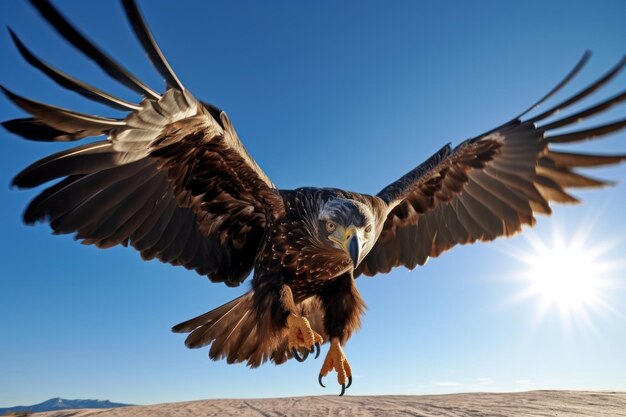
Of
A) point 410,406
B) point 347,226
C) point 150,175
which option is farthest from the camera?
point 410,406

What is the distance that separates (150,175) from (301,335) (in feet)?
6.91

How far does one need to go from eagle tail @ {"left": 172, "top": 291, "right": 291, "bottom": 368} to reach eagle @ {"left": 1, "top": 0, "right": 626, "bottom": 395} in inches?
0.5

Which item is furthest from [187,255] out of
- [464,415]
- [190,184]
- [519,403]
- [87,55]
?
[519,403]

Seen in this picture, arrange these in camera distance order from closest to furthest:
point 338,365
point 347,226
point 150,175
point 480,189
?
point 347,226
point 150,175
point 338,365
point 480,189

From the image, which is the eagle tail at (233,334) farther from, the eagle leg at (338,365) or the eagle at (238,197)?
the eagle leg at (338,365)

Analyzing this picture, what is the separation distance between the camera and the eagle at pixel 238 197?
138 inches

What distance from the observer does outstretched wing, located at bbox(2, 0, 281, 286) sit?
127 inches

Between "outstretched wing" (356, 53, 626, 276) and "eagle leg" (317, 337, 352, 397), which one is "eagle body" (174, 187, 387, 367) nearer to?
"eagle leg" (317, 337, 352, 397)

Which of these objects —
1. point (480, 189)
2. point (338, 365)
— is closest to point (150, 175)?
point (338, 365)

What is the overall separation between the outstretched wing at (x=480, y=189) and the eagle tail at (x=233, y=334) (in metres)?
2.07

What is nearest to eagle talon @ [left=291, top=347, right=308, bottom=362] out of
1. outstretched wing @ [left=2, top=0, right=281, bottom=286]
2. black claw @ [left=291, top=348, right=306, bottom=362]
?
black claw @ [left=291, top=348, right=306, bottom=362]

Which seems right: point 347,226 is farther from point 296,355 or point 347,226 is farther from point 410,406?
point 410,406

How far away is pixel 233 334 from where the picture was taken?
Answer: 4914 millimetres

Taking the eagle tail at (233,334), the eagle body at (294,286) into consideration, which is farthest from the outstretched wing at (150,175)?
the eagle tail at (233,334)
